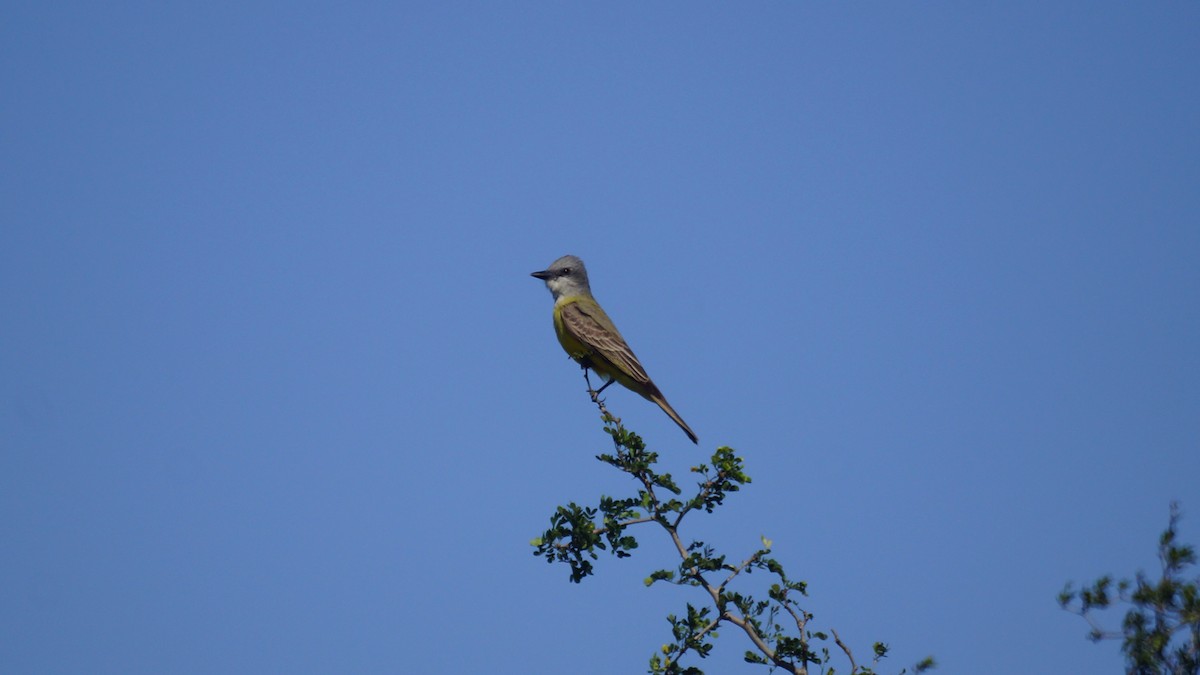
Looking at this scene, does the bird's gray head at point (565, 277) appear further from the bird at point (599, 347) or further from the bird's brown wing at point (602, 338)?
the bird's brown wing at point (602, 338)

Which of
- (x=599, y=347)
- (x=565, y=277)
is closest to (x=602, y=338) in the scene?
(x=599, y=347)

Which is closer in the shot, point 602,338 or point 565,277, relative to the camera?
point 602,338

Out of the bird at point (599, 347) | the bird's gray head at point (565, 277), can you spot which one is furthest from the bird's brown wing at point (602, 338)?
the bird's gray head at point (565, 277)

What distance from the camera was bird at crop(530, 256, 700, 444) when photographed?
45.4 feet

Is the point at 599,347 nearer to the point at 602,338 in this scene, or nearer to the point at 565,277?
the point at 602,338

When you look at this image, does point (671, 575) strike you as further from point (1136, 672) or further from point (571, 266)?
point (571, 266)

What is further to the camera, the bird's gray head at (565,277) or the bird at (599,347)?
the bird's gray head at (565,277)

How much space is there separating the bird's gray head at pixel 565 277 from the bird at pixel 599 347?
6cm

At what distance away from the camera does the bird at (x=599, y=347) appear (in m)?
13.8

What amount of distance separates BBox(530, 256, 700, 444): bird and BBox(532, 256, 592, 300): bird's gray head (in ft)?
0.20

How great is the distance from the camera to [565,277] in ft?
53.2

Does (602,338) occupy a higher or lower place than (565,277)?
lower

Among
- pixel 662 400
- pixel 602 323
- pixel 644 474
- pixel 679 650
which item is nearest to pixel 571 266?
pixel 602 323

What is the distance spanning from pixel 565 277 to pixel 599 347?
2.22m
